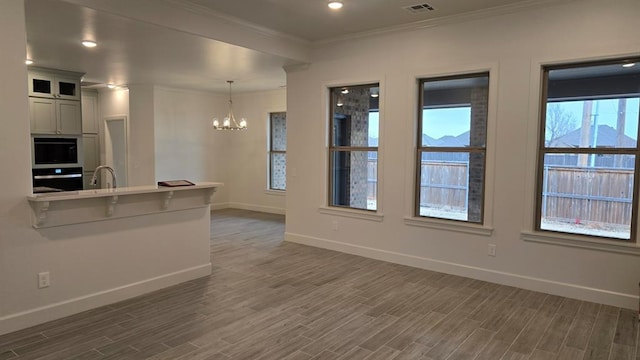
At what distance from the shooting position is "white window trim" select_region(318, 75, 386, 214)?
5.20 m

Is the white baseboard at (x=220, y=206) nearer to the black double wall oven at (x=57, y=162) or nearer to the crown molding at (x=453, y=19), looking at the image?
the black double wall oven at (x=57, y=162)

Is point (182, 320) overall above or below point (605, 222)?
below

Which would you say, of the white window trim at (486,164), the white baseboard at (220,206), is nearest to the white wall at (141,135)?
the white baseboard at (220,206)

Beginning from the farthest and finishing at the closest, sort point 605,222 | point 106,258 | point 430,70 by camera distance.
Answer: point 430,70 < point 605,222 < point 106,258

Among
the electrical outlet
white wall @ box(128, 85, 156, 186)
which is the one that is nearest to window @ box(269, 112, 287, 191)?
white wall @ box(128, 85, 156, 186)

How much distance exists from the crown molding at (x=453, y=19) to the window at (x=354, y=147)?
2.11 feet

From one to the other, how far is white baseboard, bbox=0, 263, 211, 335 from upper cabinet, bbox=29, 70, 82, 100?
4449 millimetres

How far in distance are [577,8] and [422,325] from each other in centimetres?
327

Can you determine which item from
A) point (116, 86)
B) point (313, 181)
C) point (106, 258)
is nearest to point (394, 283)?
point (313, 181)

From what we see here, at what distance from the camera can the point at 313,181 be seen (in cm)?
592

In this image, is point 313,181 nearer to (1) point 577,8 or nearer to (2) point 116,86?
(1) point 577,8

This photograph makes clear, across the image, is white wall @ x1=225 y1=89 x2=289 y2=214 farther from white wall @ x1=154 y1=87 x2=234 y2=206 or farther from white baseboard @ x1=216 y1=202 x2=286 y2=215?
white wall @ x1=154 y1=87 x2=234 y2=206

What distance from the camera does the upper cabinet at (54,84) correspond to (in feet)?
21.4

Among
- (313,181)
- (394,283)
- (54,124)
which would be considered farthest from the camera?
(54,124)
